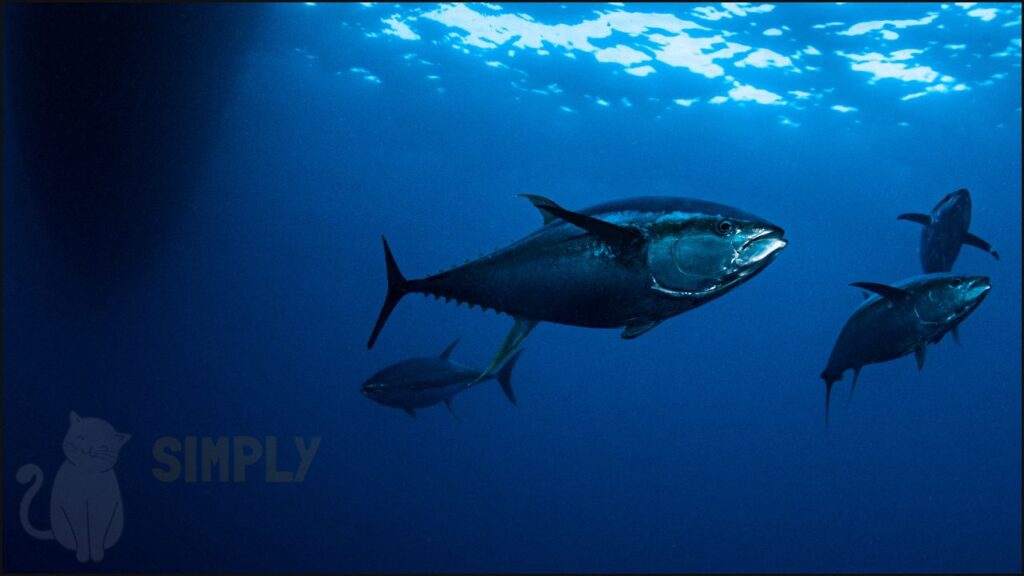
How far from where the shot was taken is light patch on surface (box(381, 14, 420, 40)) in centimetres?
1829

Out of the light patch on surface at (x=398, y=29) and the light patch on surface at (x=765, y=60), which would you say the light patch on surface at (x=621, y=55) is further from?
the light patch on surface at (x=398, y=29)

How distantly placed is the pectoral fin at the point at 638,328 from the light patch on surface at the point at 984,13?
673 inches

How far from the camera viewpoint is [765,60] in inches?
685

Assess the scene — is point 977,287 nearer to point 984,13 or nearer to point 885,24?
point 885,24

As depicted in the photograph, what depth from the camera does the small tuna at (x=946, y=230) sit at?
5004mm

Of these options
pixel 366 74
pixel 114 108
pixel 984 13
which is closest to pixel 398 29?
pixel 366 74

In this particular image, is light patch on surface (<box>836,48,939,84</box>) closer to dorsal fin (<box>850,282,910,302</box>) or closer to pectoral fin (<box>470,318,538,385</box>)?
dorsal fin (<box>850,282,910,302</box>)

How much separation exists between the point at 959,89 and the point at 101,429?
24.4 metres

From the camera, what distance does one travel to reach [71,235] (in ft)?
63.1

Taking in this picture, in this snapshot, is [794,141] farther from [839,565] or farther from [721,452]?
[721,452]

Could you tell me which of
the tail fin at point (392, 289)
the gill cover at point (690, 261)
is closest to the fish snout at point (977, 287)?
the gill cover at point (690, 261)

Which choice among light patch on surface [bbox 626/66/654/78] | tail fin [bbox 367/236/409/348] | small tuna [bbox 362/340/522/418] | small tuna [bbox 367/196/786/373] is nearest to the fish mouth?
small tuna [bbox 367/196/786/373]

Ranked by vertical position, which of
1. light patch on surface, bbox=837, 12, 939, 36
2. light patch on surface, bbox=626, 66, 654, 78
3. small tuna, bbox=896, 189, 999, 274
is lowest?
small tuna, bbox=896, 189, 999, 274

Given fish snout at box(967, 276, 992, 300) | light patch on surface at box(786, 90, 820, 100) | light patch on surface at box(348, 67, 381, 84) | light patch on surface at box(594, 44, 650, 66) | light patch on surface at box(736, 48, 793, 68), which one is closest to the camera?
fish snout at box(967, 276, 992, 300)
